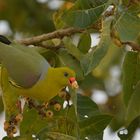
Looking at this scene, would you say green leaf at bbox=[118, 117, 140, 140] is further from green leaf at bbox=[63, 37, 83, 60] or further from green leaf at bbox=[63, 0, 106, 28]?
green leaf at bbox=[63, 0, 106, 28]

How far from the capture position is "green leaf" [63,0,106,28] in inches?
71.7

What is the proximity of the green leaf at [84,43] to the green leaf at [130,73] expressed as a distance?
19 centimetres

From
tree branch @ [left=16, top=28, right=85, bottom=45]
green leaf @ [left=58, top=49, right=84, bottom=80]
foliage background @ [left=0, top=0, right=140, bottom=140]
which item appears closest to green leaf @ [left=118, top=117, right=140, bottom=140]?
foliage background @ [left=0, top=0, right=140, bottom=140]

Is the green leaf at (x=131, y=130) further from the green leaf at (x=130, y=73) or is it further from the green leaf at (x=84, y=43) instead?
the green leaf at (x=84, y=43)

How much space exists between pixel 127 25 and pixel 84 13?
18cm

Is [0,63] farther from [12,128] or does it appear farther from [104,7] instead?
[104,7]

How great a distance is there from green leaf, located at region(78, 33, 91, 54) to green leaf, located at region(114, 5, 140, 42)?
39 cm

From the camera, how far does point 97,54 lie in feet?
5.82

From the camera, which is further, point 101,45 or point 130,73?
point 130,73

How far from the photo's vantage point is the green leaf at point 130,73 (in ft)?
6.77

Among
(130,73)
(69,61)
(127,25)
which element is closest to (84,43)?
(69,61)

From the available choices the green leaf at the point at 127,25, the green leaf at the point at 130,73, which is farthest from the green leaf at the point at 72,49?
the green leaf at the point at 127,25

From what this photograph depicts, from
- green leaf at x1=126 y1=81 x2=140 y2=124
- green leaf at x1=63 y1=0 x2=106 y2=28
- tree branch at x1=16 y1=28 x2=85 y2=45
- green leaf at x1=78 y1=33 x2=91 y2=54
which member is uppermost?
green leaf at x1=78 y1=33 x2=91 y2=54

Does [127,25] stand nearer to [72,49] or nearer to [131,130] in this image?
[72,49]
